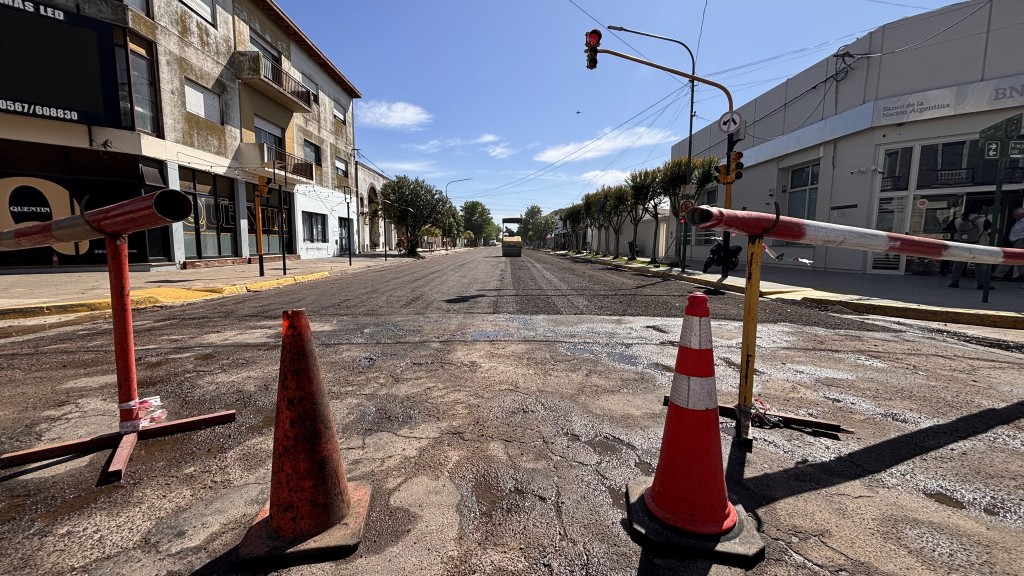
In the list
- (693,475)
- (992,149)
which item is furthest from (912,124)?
(693,475)

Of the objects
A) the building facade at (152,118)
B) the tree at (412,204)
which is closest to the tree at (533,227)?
the tree at (412,204)

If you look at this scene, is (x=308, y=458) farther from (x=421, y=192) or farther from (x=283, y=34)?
(x=421, y=192)

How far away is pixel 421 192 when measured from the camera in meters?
31.6

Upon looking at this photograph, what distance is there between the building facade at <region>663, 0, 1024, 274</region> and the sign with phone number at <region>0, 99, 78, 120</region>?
69.0 feet

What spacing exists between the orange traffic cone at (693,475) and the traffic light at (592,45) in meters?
10.5

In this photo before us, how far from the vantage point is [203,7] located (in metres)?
16.3

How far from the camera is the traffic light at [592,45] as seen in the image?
34.3 ft

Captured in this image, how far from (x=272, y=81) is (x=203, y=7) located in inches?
141

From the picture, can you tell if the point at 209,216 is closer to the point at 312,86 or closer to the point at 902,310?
the point at 312,86

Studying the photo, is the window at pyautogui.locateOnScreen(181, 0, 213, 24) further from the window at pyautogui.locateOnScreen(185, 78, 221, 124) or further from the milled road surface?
the milled road surface

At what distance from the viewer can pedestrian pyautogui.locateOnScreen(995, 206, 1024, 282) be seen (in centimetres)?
957

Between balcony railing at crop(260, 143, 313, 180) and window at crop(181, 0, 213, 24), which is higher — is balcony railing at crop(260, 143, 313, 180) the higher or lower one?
the lower one

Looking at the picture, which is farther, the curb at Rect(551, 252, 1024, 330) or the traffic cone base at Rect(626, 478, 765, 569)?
the curb at Rect(551, 252, 1024, 330)

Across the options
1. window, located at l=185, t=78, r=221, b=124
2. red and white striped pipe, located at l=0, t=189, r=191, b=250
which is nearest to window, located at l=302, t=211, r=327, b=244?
window, located at l=185, t=78, r=221, b=124
